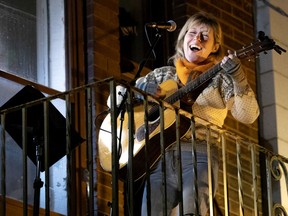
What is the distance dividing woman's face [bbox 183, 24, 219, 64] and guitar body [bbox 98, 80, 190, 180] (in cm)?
23

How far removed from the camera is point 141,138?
646cm

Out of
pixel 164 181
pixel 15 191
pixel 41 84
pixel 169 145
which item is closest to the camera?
pixel 164 181

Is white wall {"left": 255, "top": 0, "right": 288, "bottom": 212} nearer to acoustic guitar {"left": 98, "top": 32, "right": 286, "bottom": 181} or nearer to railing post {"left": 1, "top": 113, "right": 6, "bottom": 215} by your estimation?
acoustic guitar {"left": 98, "top": 32, "right": 286, "bottom": 181}

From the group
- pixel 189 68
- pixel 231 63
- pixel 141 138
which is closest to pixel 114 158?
pixel 141 138

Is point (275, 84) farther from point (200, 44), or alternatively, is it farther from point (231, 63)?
point (231, 63)

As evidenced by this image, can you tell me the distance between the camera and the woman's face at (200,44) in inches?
259

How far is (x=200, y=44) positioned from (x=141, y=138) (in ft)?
2.28

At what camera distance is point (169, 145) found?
21.3 ft

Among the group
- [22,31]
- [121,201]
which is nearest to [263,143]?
[121,201]

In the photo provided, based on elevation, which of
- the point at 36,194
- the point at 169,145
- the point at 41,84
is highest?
the point at 41,84

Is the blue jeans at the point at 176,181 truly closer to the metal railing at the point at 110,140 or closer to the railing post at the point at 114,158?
the metal railing at the point at 110,140

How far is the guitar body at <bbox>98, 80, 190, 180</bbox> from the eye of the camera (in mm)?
6438

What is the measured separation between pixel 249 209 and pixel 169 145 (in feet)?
7.09

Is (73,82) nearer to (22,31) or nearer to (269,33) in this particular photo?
(22,31)
